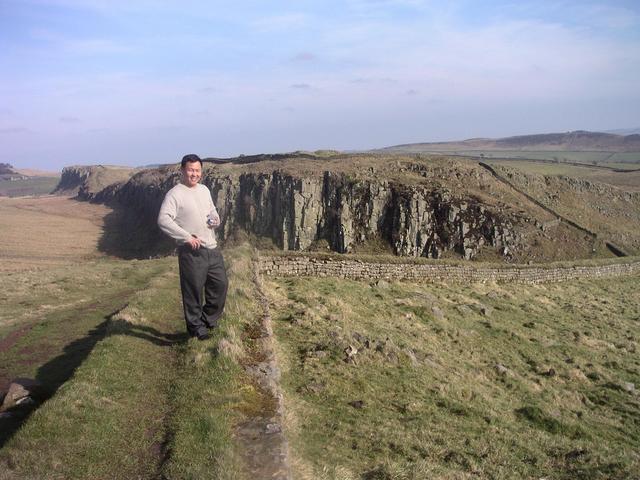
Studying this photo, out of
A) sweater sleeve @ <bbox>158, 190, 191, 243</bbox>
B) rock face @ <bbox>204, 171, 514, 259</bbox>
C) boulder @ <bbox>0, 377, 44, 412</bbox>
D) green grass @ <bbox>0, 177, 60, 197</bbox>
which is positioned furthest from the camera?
green grass @ <bbox>0, 177, 60, 197</bbox>

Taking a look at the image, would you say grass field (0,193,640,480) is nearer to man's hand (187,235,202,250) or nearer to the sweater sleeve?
man's hand (187,235,202,250)

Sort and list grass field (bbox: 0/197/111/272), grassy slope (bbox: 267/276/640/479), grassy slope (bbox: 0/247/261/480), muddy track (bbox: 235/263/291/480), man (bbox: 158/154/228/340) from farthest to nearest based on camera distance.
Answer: grass field (bbox: 0/197/111/272) < man (bbox: 158/154/228/340) < grassy slope (bbox: 267/276/640/479) < muddy track (bbox: 235/263/291/480) < grassy slope (bbox: 0/247/261/480)

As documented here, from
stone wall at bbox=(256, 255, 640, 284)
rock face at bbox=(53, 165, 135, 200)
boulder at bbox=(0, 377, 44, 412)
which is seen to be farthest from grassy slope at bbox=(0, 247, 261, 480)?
rock face at bbox=(53, 165, 135, 200)

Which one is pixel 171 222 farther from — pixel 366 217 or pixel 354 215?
pixel 354 215

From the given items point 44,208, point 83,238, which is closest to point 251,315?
point 83,238

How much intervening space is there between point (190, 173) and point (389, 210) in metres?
41.9

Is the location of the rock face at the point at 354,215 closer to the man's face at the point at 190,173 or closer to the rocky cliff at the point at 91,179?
the man's face at the point at 190,173

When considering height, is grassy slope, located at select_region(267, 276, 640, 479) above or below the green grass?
below

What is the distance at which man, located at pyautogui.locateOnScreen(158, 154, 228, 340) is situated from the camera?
794 cm

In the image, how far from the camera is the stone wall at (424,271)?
793 inches

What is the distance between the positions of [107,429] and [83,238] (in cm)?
6988

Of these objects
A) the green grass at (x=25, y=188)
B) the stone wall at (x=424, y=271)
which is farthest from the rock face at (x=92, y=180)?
the stone wall at (x=424, y=271)

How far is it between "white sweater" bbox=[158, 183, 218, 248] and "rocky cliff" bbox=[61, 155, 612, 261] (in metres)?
39.4

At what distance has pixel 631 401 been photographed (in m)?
12.5
